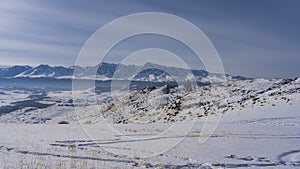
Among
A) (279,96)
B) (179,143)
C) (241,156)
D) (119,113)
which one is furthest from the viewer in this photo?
(119,113)

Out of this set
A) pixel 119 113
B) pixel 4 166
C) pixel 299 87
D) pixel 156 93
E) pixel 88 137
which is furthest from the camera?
pixel 156 93

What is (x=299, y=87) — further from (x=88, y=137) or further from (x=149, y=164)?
(x=149, y=164)

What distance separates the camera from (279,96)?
5647 cm

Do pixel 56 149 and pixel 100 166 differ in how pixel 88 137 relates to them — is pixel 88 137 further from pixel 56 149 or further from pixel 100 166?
pixel 100 166

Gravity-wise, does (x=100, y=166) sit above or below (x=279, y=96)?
below

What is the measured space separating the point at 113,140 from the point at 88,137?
9.23 feet

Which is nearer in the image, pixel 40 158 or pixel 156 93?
pixel 40 158

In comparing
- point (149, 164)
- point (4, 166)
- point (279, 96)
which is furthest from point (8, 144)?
point (279, 96)

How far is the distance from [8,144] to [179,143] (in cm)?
1125

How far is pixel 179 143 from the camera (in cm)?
2353

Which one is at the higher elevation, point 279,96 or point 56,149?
point 279,96

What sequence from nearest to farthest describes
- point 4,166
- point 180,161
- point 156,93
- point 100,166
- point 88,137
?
point 4,166 → point 100,166 → point 180,161 → point 88,137 → point 156,93

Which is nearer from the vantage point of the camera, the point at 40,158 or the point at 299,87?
the point at 40,158

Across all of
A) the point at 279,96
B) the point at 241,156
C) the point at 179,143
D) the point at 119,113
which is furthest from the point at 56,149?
the point at 119,113
